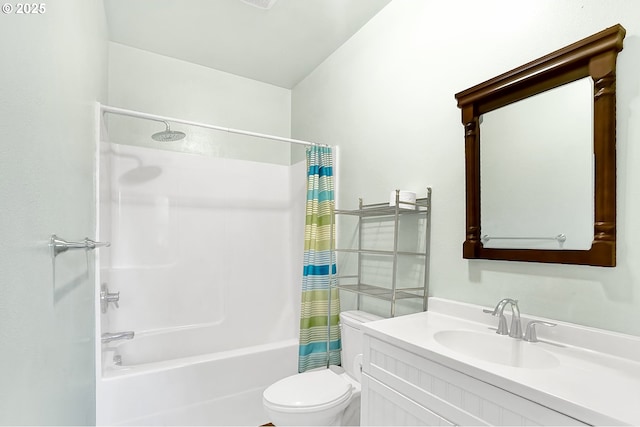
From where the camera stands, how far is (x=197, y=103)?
2.67 m

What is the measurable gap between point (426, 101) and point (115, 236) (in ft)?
7.40

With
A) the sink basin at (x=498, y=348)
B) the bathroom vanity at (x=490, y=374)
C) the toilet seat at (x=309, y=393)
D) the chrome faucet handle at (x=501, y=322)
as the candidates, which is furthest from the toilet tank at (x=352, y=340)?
the chrome faucet handle at (x=501, y=322)

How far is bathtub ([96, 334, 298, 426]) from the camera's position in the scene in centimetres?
180

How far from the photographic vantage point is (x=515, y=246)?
1.29m

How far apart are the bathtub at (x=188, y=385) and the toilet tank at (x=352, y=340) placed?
2.13ft

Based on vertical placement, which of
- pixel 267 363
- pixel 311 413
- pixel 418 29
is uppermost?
pixel 418 29

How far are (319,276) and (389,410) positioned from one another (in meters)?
1.05

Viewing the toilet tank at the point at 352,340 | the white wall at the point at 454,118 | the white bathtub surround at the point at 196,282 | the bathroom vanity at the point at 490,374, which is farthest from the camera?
the white bathtub surround at the point at 196,282

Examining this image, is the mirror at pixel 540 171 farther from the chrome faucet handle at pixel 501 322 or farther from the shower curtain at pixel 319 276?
the shower curtain at pixel 319 276

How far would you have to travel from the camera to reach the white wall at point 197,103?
7.86ft

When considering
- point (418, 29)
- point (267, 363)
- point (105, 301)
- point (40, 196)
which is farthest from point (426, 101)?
point (105, 301)

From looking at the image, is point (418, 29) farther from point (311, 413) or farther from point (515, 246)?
point (311, 413)

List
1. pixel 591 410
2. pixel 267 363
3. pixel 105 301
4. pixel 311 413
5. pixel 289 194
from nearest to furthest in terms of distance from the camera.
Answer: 1. pixel 591 410
2. pixel 311 413
3. pixel 105 301
4. pixel 267 363
5. pixel 289 194

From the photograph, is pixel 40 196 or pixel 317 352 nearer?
pixel 40 196
